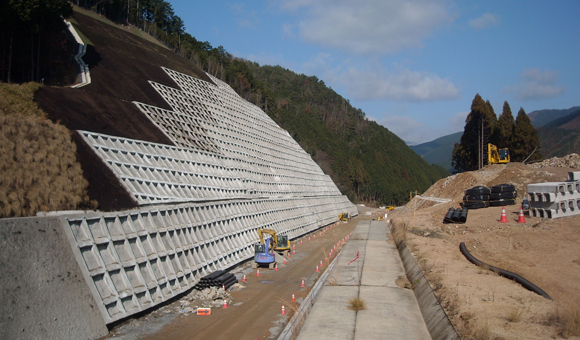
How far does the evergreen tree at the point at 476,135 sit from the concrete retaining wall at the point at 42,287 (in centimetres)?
8031

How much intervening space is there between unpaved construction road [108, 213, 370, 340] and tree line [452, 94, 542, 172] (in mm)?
65471

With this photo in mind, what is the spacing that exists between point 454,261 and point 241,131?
37.1 meters

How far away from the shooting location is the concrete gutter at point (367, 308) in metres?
12.2

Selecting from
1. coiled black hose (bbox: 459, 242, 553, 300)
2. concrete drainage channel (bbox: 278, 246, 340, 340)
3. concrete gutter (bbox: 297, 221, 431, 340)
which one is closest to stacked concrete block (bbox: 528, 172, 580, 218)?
coiled black hose (bbox: 459, 242, 553, 300)

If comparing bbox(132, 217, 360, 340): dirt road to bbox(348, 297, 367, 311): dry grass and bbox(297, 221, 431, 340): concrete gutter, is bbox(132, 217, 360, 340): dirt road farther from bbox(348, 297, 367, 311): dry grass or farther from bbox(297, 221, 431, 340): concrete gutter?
bbox(348, 297, 367, 311): dry grass

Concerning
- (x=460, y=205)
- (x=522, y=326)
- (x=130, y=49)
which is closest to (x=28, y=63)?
(x=130, y=49)

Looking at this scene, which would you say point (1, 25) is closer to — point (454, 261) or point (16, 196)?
point (16, 196)

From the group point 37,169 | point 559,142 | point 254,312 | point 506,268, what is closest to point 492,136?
point 506,268

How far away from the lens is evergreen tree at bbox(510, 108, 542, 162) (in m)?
74.9

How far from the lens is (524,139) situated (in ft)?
246

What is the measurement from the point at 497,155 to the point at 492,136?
1970 centimetres

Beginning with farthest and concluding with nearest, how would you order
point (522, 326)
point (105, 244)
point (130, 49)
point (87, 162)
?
point (130, 49), point (87, 162), point (105, 244), point (522, 326)

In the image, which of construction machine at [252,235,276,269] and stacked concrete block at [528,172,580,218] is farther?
construction machine at [252,235,276,269]

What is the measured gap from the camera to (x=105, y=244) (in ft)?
51.3
